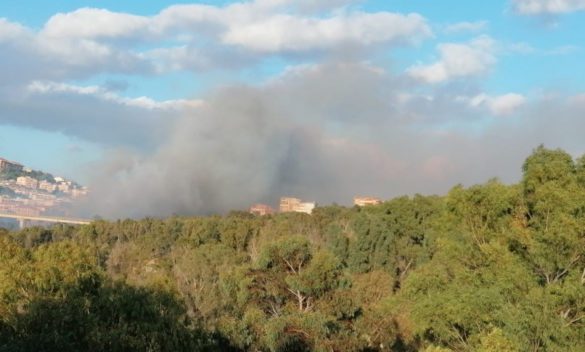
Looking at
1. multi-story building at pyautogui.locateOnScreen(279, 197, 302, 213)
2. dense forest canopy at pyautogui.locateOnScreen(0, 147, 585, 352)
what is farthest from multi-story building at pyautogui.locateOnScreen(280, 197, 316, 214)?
dense forest canopy at pyautogui.locateOnScreen(0, 147, 585, 352)

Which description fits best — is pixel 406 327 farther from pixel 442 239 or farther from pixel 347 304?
pixel 442 239

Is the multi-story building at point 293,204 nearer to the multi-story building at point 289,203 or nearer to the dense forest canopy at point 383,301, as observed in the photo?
the multi-story building at point 289,203

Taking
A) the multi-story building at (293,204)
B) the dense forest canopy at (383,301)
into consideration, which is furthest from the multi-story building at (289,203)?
the dense forest canopy at (383,301)

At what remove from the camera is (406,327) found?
29.8 meters

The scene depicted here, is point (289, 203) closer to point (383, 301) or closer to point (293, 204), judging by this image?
point (293, 204)

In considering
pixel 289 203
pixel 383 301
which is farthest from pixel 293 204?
pixel 383 301

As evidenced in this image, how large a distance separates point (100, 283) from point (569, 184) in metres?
14.7

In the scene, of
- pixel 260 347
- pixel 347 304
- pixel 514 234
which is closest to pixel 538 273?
pixel 514 234

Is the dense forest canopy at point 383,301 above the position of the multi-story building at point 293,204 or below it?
below

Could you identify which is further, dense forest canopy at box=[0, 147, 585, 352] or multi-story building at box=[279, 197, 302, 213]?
multi-story building at box=[279, 197, 302, 213]

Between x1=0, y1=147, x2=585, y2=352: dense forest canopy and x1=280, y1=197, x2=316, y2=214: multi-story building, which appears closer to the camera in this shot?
x1=0, y1=147, x2=585, y2=352: dense forest canopy

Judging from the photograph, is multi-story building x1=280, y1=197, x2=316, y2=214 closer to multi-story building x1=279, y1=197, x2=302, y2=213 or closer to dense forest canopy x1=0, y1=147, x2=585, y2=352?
multi-story building x1=279, y1=197, x2=302, y2=213

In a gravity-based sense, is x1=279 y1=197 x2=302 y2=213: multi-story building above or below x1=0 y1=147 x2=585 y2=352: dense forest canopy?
above

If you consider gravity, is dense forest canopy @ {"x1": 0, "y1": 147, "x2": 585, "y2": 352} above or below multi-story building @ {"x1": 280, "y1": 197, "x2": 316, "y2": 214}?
below
